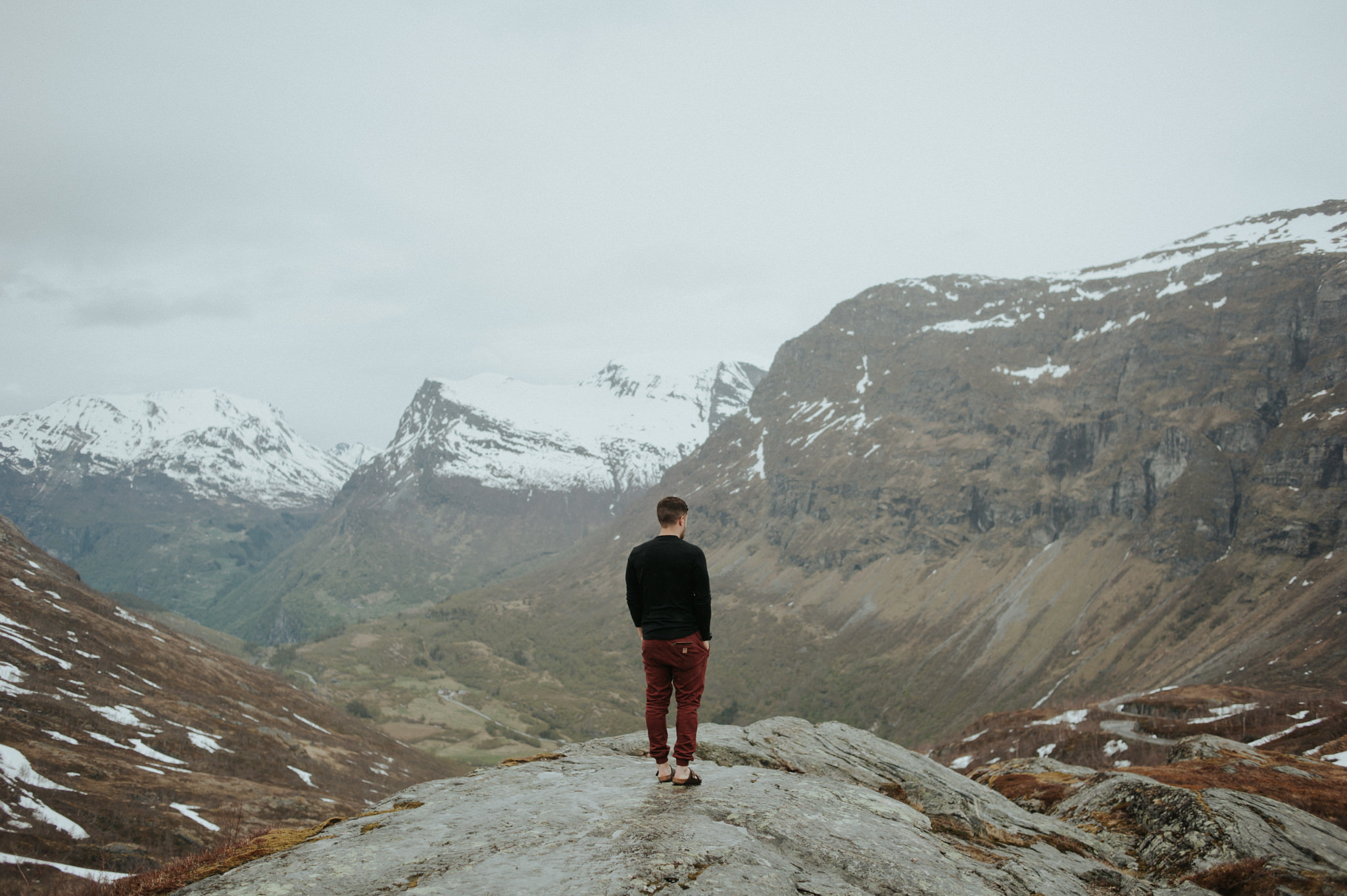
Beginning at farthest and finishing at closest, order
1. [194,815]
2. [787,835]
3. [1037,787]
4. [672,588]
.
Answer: [194,815]
[1037,787]
[672,588]
[787,835]

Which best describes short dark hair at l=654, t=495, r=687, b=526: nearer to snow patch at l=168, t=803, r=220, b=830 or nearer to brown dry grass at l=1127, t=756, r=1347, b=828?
brown dry grass at l=1127, t=756, r=1347, b=828

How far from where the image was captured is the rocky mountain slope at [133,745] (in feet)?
133

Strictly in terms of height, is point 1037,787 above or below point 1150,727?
above

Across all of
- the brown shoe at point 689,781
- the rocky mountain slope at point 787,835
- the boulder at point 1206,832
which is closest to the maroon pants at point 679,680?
the brown shoe at point 689,781

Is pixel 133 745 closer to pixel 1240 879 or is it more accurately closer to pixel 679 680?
pixel 679 680

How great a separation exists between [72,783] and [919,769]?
5550cm

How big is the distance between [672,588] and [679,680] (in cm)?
169

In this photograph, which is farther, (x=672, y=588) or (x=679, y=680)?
(x=679, y=680)

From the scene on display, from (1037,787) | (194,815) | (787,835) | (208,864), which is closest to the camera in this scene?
(787,835)

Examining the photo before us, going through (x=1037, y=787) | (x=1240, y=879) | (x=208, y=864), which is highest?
(x=208, y=864)

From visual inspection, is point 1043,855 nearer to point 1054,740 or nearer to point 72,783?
point 72,783

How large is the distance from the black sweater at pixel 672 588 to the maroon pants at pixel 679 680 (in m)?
0.24

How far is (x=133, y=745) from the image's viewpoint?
64875mm

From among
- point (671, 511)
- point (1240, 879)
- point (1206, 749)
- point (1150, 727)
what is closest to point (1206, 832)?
point (1240, 879)
